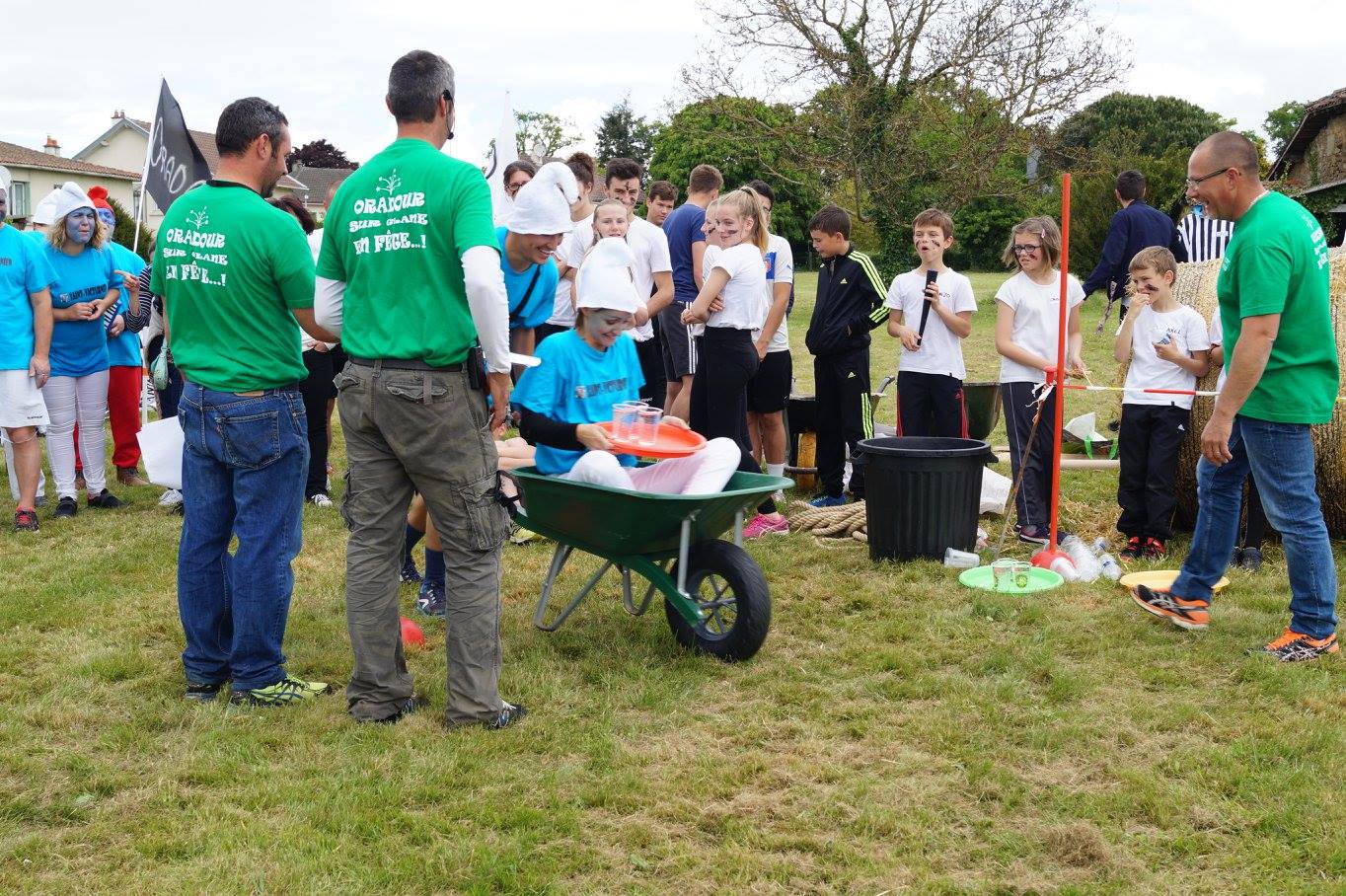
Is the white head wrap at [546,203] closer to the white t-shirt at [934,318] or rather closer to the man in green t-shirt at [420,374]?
the man in green t-shirt at [420,374]

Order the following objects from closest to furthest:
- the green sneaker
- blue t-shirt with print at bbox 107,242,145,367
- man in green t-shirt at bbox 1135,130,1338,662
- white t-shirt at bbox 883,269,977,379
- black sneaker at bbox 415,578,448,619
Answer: the green sneaker
man in green t-shirt at bbox 1135,130,1338,662
black sneaker at bbox 415,578,448,619
white t-shirt at bbox 883,269,977,379
blue t-shirt with print at bbox 107,242,145,367

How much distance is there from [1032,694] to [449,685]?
199cm

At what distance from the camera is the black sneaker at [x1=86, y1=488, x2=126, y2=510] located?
7.31 m

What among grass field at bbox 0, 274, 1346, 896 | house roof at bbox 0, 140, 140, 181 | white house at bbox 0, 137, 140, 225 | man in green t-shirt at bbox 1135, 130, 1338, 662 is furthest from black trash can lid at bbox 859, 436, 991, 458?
house roof at bbox 0, 140, 140, 181

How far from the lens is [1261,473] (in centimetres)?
432

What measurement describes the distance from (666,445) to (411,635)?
50.4 inches

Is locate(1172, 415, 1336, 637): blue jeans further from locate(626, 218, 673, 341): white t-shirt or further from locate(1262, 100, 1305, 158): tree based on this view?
locate(1262, 100, 1305, 158): tree

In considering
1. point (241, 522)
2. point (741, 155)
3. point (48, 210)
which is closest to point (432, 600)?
point (241, 522)

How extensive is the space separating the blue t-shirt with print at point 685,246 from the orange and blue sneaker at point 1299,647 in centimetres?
402

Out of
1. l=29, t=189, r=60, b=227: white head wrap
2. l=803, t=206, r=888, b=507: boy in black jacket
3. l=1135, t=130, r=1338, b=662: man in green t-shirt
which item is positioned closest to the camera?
l=1135, t=130, r=1338, b=662: man in green t-shirt

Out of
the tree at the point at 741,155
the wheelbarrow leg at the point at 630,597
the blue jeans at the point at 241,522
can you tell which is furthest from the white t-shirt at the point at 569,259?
the tree at the point at 741,155

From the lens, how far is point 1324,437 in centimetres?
577

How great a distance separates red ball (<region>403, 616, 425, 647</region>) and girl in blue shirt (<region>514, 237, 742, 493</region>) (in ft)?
2.86

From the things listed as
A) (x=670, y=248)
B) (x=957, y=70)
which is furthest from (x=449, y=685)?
(x=957, y=70)
